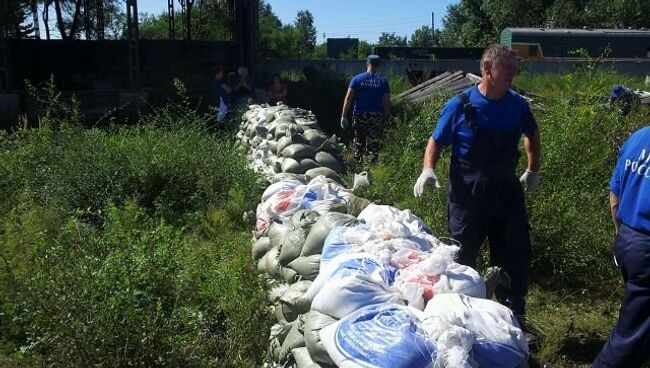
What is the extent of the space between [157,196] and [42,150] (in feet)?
4.36

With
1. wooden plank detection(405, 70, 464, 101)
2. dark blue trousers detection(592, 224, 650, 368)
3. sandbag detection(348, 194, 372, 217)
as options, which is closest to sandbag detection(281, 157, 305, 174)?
sandbag detection(348, 194, 372, 217)

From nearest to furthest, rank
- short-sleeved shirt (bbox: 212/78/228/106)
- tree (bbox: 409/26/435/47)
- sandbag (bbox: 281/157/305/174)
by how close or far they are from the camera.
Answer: sandbag (bbox: 281/157/305/174) < short-sleeved shirt (bbox: 212/78/228/106) < tree (bbox: 409/26/435/47)

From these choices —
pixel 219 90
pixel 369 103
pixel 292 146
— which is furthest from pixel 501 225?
pixel 219 90

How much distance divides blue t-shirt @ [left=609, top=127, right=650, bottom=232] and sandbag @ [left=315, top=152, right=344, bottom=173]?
378 cm

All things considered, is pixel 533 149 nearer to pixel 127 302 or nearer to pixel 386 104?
pixel 127 302

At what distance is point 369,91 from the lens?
7500 mm

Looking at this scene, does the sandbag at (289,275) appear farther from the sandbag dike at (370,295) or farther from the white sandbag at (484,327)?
the white sandbag at (484,327)

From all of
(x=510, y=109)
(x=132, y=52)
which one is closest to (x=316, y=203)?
(x=510, y=109)

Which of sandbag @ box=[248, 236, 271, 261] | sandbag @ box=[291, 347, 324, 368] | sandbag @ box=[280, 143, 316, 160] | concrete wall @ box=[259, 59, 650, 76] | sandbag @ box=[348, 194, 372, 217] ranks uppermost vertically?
concrete wall @ box=[259, 59, 650, 76]

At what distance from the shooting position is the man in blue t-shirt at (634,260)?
8.59 ft

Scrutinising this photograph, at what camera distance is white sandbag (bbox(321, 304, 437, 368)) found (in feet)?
7.18

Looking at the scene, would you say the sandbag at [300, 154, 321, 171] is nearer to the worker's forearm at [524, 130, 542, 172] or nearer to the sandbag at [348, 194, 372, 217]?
the sandbag at [348, 194, 372, 217]

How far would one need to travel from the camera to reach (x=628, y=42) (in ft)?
76.7

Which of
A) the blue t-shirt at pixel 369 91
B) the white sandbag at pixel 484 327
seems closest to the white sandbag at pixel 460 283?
the white sandbag at pixel 484 327
